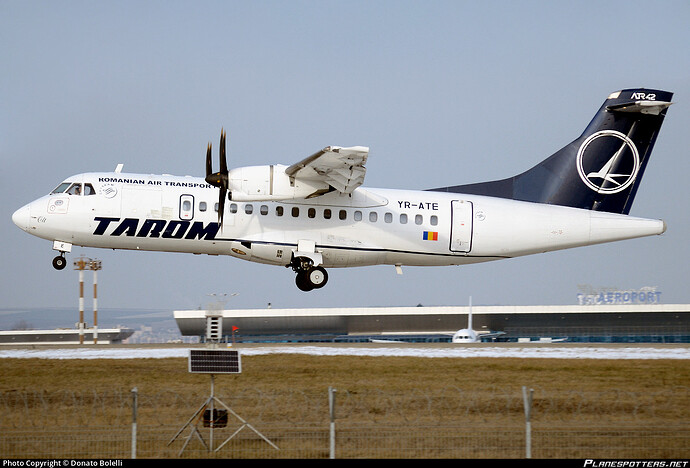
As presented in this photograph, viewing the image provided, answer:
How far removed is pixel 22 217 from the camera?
1117 inches

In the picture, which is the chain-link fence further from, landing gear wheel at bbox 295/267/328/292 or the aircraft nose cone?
the aircraft nose cone

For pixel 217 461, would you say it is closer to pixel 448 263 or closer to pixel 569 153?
pixel 448 263

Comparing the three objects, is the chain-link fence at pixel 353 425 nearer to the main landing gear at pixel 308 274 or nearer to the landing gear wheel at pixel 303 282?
the main landing gear at pixel 308 274

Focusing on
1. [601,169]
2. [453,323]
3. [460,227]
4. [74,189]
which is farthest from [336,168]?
[453,323]

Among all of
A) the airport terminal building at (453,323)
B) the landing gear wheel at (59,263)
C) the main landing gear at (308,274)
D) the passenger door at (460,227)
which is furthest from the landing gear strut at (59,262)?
the airport terminal building at (453,323)

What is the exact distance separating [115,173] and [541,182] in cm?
1636

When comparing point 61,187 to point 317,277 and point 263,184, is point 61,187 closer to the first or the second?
point 263,184

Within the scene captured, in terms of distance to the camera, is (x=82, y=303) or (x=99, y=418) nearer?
(x=99, y=418)

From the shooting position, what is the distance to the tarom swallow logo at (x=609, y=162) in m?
31.6

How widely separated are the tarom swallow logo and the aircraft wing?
987 centimetres

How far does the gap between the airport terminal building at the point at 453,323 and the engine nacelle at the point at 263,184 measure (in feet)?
150

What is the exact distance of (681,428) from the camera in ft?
50.2

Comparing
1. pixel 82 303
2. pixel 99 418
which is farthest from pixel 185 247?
Answer: pixel 82 303

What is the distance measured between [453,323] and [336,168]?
49.1m
